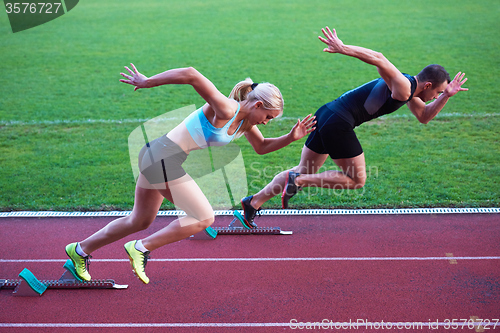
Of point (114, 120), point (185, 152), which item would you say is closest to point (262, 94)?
point (185, 152)

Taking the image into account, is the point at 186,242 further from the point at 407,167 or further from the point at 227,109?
the point at 407,167

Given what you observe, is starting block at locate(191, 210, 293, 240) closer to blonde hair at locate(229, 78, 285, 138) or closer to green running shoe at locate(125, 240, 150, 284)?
green running shoe at locate(125, 240, 150, 284)

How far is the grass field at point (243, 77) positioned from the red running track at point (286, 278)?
27.5 inches

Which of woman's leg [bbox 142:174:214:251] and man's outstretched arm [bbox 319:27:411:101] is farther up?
man's outstretched arm [bbox 319:27:411:101]

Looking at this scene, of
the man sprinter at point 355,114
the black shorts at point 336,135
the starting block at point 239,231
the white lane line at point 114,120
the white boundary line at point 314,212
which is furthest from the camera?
the white lane line at point 114,120

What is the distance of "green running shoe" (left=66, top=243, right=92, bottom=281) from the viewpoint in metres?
4.37

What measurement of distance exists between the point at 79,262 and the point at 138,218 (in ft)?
2.86

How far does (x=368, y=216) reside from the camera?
19.3ft

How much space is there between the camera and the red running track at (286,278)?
4062 mm

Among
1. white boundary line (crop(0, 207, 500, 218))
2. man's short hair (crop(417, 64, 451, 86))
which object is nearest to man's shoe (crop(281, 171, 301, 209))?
white boundary line (crop(0, 207, 500, 218))

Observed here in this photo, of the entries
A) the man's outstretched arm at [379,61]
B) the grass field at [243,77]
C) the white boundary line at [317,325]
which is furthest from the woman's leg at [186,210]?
the grass field at [243,77]

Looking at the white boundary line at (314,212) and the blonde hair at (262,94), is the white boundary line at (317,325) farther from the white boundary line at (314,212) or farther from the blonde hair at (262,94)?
the white boundary line at (314,212)

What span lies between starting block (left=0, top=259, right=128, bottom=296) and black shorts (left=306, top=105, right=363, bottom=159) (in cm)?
250

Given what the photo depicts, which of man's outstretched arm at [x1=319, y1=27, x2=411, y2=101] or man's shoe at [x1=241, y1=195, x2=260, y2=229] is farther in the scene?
man's shoe at [x1=241, y1=195, x2=260, y2=229]
